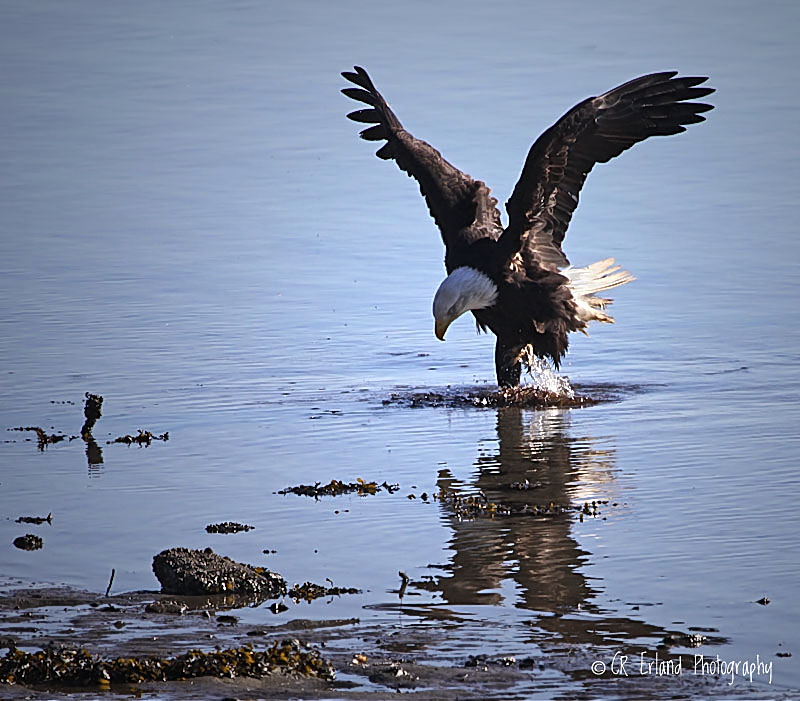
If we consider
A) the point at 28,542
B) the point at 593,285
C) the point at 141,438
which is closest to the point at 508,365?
the point at 593,285

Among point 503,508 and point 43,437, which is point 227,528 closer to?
point 503,508

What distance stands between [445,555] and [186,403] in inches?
101

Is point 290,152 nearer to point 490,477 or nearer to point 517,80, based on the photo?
point 517,80

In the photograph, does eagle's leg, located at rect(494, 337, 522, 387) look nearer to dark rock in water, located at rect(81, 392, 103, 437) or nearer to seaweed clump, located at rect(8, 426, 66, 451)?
dark rock in water, located at rect(81, 392, 103, 437)

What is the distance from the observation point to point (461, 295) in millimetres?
8008

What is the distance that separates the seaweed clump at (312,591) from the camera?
4755 millimetres

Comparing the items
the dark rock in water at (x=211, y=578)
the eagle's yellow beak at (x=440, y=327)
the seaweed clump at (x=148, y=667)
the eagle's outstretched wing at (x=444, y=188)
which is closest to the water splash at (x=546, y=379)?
the eagle's yellow beak at (x=440, y=327)

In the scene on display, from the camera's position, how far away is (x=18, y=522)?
562 cm

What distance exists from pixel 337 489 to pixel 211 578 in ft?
4.24

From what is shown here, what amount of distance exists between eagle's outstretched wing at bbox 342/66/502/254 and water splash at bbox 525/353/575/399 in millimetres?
720

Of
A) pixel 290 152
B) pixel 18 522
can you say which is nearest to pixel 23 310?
pixel 18 522

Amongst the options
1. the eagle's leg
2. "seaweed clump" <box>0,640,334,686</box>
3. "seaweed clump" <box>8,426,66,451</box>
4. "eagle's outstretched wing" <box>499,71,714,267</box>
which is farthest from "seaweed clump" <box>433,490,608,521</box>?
"eagle's outstretched wing" <box>499,71,714,267</box>

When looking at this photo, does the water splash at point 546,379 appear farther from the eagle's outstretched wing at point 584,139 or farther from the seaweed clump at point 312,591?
the seaweed clump at point 312,591

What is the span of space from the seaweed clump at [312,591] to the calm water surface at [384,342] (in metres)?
0.08
